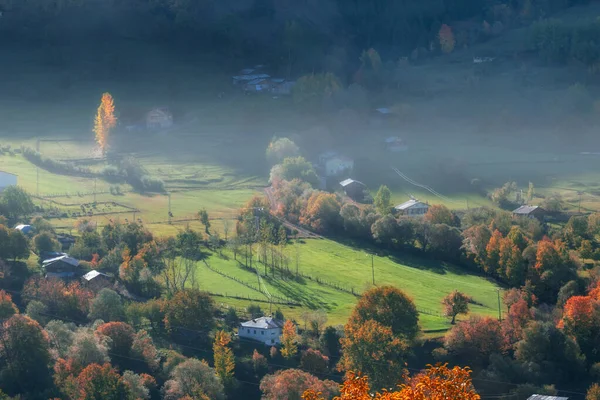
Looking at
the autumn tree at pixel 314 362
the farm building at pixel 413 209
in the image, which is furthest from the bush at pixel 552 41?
the autumn tree at pixel 314 362

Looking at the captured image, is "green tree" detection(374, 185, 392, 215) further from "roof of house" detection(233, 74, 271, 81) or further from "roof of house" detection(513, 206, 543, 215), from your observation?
"roof of house" detection(233, 74, 271, 81)

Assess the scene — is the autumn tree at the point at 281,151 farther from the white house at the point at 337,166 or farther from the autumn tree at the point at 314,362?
the autumn tree at the point at 314,362

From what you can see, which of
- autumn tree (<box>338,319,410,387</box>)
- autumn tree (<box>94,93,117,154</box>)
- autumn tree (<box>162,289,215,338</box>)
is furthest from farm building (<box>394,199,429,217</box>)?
autumn tree (<box>94,93,117,154</box>)

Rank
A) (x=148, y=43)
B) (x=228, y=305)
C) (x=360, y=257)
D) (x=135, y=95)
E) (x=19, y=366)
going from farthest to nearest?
(x=148, y=43) → (x=135, y=95) → (x=360, y=257) → (x=228, y=305) → (x=19, y=366)

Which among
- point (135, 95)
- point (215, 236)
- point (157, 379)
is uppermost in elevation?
point (135, 95)

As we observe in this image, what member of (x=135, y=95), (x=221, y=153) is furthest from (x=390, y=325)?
(x=135, y=95)

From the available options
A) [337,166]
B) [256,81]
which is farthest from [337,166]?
[256,81]

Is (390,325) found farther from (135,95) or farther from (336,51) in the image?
(336,51)
